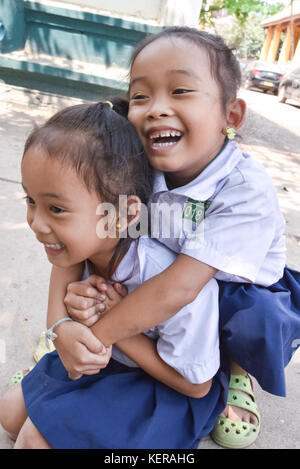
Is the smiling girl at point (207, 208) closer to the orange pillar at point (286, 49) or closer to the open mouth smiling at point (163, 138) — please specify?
the open mouth smiling at point (163, 138)

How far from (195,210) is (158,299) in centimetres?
31

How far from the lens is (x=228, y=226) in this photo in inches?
47.3

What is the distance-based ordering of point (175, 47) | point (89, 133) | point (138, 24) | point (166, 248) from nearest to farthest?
point (89, 133) → point (175, 47) → point (166, 248) → point (138, 24)

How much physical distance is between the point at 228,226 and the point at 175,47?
1.71 ft

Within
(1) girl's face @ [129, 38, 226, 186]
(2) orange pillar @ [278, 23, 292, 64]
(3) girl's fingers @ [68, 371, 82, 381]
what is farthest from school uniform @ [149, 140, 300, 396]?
(2) orange pillar @ [278, 23, 292, 64]

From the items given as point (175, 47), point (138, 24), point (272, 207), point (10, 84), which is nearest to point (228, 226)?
point (272, 207)

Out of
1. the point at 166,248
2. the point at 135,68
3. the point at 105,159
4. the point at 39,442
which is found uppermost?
the point at 135,68

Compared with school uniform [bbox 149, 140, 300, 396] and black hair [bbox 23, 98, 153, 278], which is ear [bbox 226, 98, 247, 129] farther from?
black hair [bbox 23, 98, 153, 278]

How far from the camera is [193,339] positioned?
1.23 metres

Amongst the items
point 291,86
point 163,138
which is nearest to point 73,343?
point 163,138

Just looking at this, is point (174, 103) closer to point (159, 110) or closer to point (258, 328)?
point (159, 110)

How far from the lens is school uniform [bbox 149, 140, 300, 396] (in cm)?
121

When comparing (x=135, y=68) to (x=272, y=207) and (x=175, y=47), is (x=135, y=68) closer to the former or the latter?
(x=175, y=47)

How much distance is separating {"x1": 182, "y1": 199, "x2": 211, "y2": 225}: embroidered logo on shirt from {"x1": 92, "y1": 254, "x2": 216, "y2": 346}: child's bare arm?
167 mm
